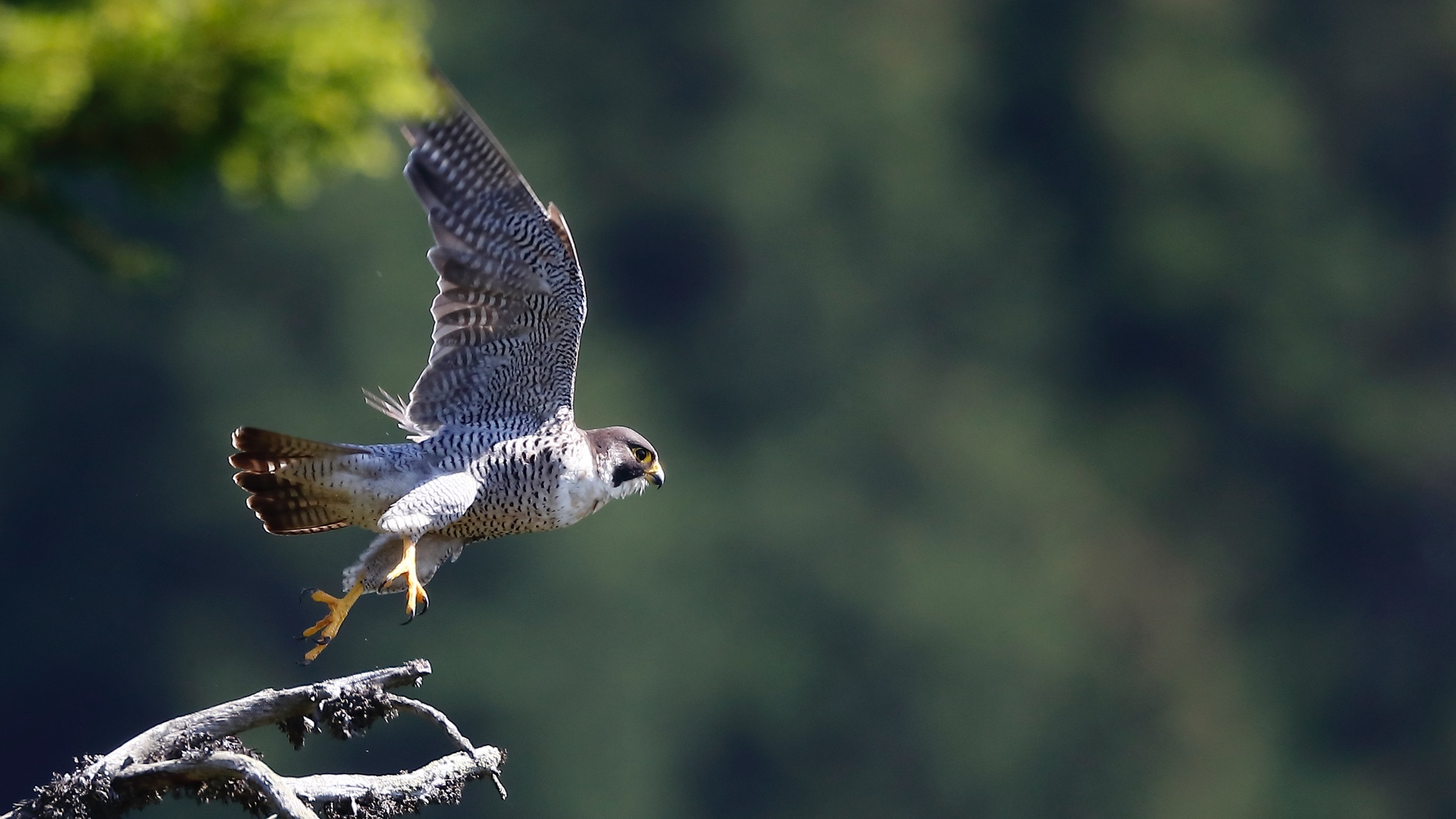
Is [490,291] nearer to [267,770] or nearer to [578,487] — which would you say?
[578,487]

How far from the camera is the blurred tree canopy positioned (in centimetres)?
165

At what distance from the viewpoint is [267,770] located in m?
3.15

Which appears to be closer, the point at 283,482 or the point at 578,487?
the point at 283,482

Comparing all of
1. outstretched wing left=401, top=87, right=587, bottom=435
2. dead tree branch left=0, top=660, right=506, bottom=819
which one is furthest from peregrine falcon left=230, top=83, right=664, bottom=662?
dead tree branch left=0, top=660, right=506, bottom=819

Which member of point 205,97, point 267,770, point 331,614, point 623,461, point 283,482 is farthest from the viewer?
point 623,461

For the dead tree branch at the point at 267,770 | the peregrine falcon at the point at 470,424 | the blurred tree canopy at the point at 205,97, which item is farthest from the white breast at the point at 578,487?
the blurred tree canopy at the point at 205,97

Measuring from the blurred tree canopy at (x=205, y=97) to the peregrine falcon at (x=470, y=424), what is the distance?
3.00 meters

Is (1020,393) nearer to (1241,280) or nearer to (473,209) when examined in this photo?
(1241,280)

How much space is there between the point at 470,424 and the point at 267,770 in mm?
2320

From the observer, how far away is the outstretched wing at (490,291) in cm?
521

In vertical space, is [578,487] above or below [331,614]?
above

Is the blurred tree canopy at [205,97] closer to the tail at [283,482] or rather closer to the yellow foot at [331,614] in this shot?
the yellow foot at [331,614]

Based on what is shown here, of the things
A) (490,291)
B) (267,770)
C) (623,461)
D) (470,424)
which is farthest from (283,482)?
(267,770)

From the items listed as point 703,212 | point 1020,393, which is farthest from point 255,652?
point 1020,393
